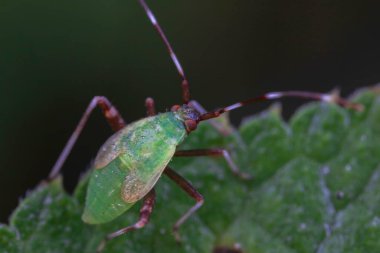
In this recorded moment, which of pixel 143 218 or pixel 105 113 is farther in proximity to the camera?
pixel 105 113

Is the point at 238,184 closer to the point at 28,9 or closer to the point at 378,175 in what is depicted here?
the point at 378,175

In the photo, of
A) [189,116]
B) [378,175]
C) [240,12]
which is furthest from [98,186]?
[240,12]

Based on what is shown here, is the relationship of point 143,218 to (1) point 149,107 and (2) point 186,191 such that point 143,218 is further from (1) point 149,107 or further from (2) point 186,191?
(1) point 149,107

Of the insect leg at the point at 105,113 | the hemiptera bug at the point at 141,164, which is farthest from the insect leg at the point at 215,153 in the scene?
the insect leg at the point at 105,113

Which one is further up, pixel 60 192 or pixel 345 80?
pixel 60 192

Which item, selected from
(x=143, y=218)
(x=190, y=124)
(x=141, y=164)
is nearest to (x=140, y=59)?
(x=190, y=124)

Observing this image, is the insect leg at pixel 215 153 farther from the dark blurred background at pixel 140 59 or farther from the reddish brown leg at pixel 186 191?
the dark blurred background at pixel 140 59

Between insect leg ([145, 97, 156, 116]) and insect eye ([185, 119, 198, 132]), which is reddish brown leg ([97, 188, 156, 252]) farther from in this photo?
insect leg ([145, 97, 156, 116])
